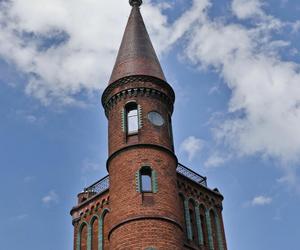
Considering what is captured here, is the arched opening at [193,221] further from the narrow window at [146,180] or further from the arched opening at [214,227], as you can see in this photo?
the narrow window at [146,180]

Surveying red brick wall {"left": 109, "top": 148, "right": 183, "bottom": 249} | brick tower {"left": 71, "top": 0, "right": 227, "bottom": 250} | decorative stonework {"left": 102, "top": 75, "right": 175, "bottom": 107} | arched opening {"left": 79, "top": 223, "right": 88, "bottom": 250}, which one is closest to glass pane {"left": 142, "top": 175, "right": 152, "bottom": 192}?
brick tower {"left": 71, "top": 0, "right": 227, "bottom": 250}

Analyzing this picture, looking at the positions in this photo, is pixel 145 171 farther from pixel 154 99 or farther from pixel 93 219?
pixel 93 219

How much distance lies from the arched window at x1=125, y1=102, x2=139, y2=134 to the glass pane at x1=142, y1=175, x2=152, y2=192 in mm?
2498

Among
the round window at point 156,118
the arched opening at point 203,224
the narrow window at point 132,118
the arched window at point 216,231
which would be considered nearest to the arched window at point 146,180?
the narrow window at point 132,118

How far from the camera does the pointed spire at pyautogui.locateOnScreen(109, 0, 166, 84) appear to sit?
30.7m

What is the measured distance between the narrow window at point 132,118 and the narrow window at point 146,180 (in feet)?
7.24

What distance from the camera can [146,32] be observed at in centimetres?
3362

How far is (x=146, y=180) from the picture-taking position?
27188 millimetres

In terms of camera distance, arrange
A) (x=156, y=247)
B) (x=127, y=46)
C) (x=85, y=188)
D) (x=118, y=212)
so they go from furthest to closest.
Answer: (x=85, y=188)
(x=127, y=46)
(x=118, y=212)
(x=156, y=247)

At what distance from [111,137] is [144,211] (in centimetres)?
494

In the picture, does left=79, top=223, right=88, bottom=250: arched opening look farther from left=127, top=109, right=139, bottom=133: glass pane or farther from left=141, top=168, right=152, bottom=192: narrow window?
left=127, top=109, right=139, bottom=133: glass pane

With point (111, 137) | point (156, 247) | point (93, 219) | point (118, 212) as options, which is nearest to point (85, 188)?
point (93, 219)

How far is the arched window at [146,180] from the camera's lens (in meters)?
26.8

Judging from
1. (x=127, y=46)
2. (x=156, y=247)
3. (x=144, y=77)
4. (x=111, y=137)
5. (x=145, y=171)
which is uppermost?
(x=127, y=46)
